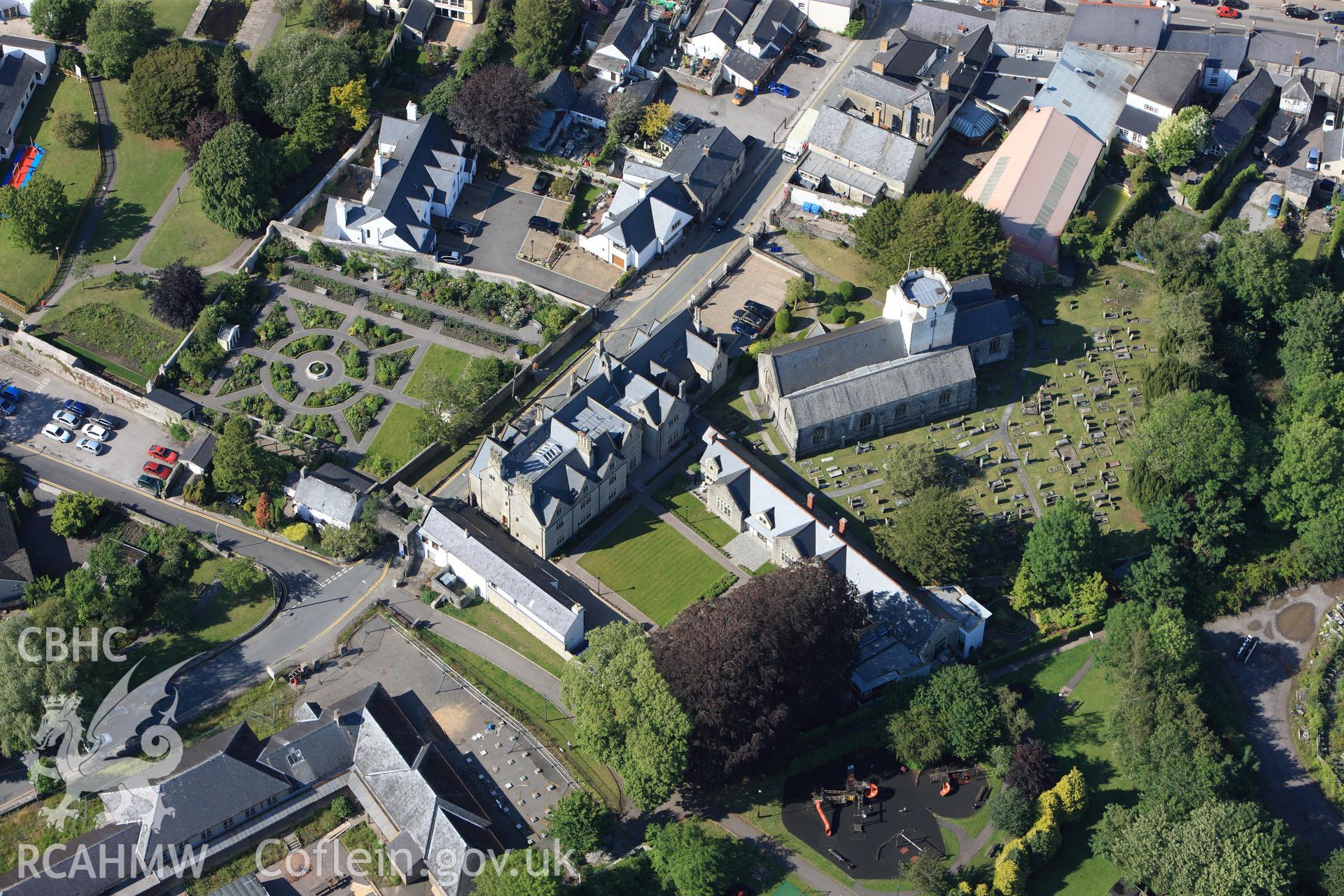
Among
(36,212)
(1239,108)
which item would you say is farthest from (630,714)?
(1239,108)

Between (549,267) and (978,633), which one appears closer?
(978,633)

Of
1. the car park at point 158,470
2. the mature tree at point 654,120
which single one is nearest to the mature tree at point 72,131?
the car park at point 158,470

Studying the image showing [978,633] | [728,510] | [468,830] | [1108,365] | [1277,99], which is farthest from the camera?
[1277,99]

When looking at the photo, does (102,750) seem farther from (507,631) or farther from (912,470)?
(912,470)

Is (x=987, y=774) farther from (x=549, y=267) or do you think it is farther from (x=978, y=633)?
(x=549, y=267)

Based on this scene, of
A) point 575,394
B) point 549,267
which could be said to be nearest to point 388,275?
point 549,267

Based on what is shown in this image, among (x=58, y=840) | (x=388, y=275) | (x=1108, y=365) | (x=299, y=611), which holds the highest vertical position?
(x=1108, y=365)

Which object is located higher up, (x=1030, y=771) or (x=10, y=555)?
(x=1030, y=771)
